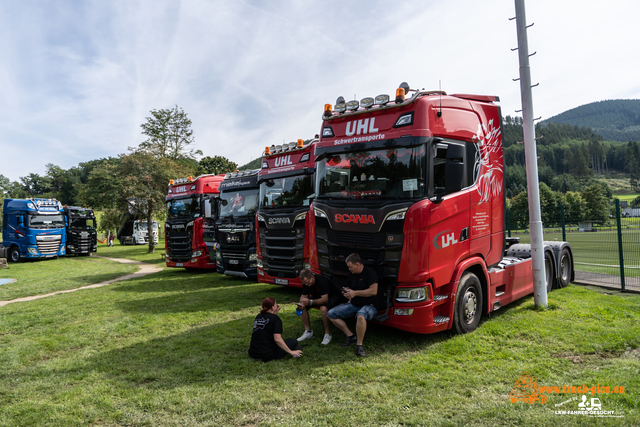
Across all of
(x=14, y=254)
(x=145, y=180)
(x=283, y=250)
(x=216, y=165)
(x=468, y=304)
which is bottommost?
(x=468, y=304)

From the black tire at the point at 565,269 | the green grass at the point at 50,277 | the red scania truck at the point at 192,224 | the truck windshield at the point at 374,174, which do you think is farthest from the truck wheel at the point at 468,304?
the green grass at the point at 50,277

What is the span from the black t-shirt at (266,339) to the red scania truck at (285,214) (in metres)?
3.78

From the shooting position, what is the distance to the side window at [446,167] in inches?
227

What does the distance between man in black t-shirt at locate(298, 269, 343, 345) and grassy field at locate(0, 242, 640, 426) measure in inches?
9.8

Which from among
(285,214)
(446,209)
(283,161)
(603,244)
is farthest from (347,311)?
(603,244)

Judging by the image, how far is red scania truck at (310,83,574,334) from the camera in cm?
566

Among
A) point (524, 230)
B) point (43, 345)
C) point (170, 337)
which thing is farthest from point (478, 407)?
point (524, 230)

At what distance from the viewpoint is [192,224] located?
1527 cm

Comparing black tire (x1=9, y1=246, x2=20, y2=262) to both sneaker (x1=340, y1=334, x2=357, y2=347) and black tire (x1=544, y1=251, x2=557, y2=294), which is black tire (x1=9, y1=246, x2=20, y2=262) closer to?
sneaker (x1=340, y1=334, x2=357, y2=347)

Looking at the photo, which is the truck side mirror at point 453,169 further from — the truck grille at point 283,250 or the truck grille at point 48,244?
the truck grille at point 48,244

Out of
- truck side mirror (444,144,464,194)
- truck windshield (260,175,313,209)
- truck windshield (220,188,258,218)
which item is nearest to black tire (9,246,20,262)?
truck windshield (220,188,258,218)

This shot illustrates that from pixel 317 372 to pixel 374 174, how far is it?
3055 millimetres

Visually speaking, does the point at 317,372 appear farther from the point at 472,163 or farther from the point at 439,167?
the point at 472,163

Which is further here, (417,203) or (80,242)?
(80,242)
